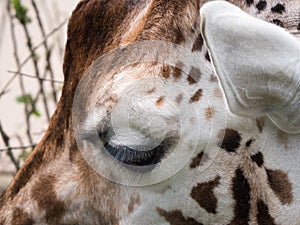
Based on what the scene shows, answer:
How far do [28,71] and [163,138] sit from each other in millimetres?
5256

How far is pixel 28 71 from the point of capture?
25.8 feet

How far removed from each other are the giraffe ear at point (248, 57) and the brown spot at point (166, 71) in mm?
435

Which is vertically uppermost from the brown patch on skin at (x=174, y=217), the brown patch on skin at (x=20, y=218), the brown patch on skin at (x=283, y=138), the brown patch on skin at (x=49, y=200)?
the brown patch on skin at (x=283, y=138)

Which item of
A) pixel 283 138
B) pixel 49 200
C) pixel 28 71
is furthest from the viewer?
pixel 28 71

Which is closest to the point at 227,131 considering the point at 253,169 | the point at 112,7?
the point at 253,169

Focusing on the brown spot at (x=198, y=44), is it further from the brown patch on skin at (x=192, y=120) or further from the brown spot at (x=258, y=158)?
the brown spot at (x=258, y=158)

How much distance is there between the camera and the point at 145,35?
9.48ft

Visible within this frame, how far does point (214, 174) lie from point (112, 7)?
2.29ft

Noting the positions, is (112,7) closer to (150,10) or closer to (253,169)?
(150,10)

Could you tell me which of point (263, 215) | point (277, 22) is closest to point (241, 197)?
point (263, 215)

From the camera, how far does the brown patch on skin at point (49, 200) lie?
2993 millimetres

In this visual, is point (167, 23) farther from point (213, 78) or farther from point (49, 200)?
point (49, 200)

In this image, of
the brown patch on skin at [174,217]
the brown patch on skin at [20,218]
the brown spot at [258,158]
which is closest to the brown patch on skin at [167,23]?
the brown spot at [258,158]

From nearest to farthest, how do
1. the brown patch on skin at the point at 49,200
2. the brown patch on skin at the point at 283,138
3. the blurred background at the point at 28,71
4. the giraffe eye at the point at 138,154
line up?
the brown patch on skin at the point at 283,138
the giraffe eye at the point at 138,154
the brown patch on skin at the point at 49,200
the blurred background at the point at 28,71
